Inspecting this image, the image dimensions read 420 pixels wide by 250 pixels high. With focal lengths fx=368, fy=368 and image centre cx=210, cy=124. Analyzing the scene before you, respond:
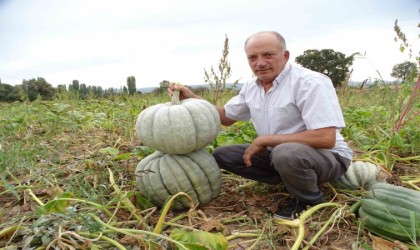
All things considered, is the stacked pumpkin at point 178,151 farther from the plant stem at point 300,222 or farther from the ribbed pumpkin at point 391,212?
the ribbed pumpkin at point 391,212

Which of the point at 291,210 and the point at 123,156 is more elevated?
the point at 123,156

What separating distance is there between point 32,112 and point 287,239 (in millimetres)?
4886

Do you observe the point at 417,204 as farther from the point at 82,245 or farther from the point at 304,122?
the point at 82,245

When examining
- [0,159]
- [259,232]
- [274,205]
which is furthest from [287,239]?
[0,159]

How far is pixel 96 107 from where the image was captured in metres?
6.52

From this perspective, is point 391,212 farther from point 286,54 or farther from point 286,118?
point 286,54

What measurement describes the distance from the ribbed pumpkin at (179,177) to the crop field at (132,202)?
0.29 feet

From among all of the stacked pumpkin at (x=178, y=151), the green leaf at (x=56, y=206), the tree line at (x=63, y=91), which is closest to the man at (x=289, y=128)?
the stacked pumpkin at (x=178, y=151)

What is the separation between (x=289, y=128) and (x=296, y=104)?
20 centimetres

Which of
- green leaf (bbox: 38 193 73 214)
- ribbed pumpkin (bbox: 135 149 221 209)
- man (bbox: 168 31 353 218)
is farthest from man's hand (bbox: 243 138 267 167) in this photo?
green leaf (bbox: 38 193 73 214)

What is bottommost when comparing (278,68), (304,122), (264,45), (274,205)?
(274,205)

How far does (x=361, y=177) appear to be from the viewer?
2.71 m

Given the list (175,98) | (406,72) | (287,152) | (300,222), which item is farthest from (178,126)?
(406,72)

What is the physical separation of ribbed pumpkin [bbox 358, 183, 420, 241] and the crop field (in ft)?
0.20
